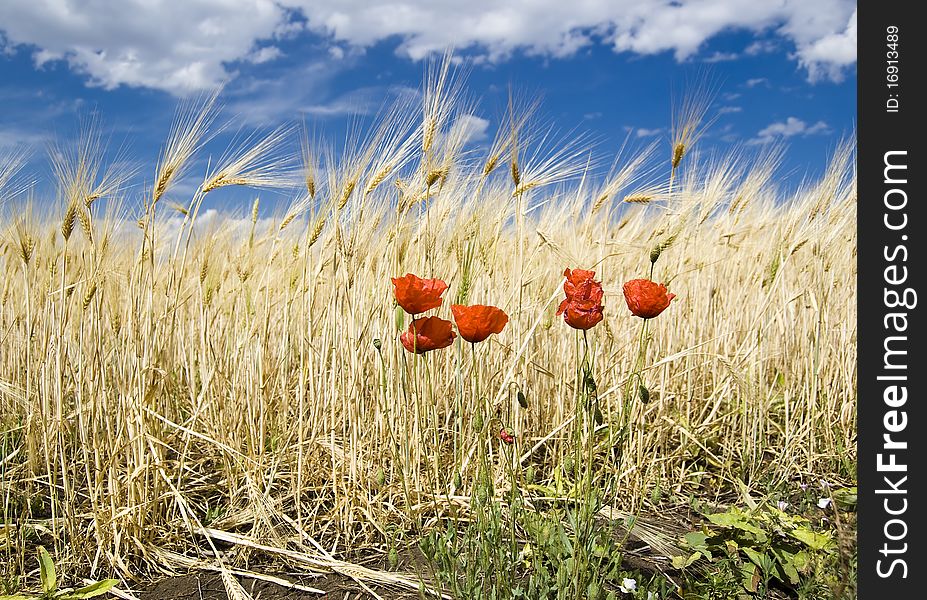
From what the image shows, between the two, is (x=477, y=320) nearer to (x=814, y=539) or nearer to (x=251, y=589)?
(x=251, y=589)

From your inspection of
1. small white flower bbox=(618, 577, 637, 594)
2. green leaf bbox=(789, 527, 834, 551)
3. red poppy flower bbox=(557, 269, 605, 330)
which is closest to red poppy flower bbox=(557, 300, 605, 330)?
red poppy flower bbox=(557, 269, 605, 330)

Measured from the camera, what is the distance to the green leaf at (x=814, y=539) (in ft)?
5.71

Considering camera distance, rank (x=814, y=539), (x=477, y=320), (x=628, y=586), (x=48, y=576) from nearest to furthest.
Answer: (x=477, y=320)
(x=628, y=586)
(x=48, y=576)
(x=814, y=539)

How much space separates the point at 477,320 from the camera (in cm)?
124

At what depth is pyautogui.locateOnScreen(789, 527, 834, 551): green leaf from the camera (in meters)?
1.74

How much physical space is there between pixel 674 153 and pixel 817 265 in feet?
3.10

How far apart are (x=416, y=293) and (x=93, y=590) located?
3.55 ft

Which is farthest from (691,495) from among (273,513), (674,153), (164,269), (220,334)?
(164,269)

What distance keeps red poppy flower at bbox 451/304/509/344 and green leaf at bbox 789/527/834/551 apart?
1037mm

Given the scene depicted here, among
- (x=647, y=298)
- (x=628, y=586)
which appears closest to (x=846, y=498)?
(x=628, y=586)

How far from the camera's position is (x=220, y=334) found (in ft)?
8.32

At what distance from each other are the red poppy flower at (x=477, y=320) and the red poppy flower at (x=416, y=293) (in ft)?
0.14

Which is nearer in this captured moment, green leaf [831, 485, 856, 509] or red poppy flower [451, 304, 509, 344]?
red poppy flower [451, 304, 509, 344]

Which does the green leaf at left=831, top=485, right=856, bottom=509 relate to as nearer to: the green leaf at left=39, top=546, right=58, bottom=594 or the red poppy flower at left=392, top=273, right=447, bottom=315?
the red poppy flower at left=392, top=273, right=447, bottom=315
